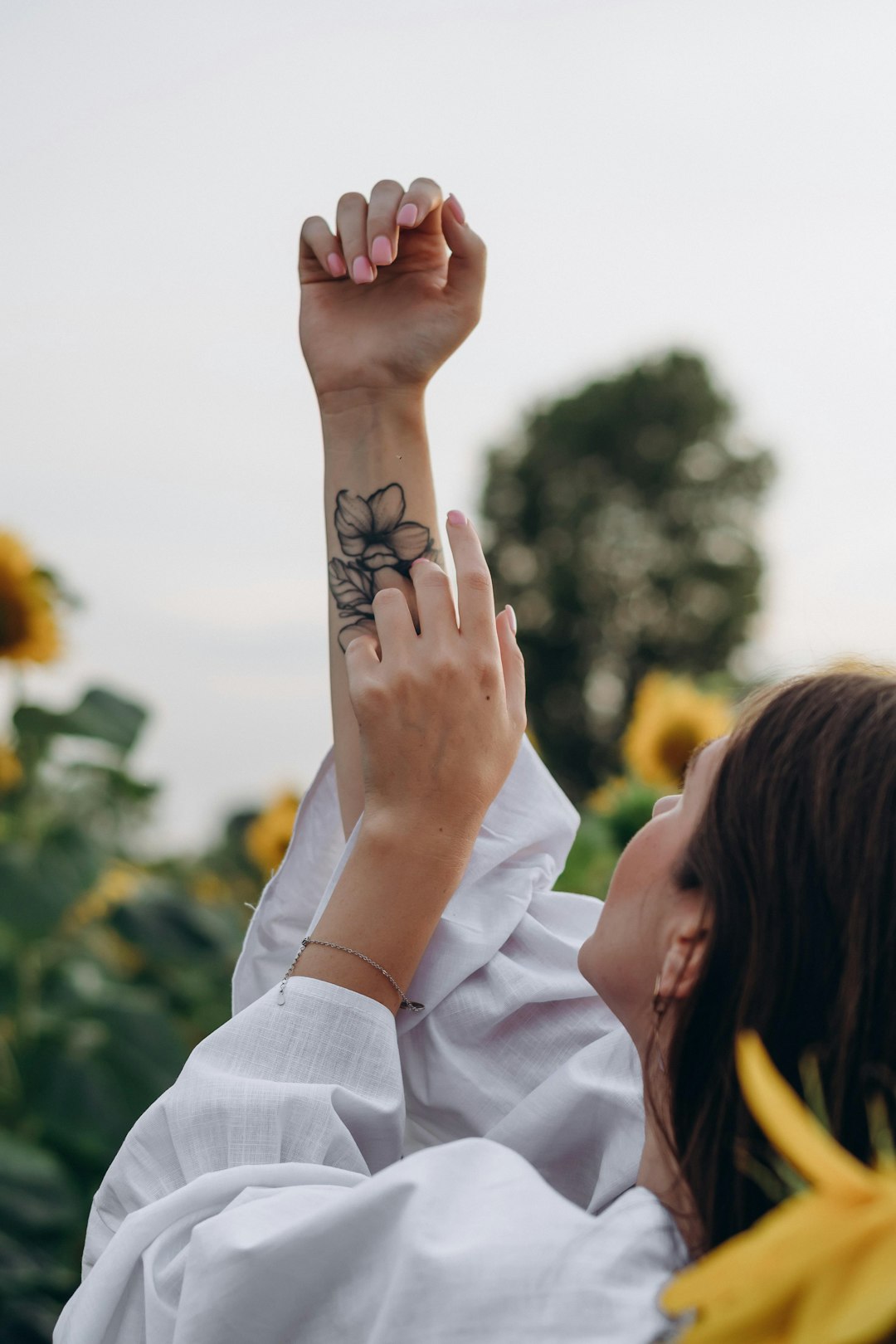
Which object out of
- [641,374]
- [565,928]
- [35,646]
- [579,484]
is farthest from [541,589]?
[565,928]

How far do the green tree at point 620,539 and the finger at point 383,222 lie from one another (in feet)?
46.3

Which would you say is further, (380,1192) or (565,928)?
(565,928)

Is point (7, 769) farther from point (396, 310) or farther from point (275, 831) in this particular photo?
point (396, 310)

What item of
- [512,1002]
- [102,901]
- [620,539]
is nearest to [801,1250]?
[512,1002]

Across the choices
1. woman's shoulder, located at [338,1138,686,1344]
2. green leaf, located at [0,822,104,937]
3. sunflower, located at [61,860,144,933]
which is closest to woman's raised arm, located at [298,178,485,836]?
woman's shoulder, located at [338,1138,686,1344]

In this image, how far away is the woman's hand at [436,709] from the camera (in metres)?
1.23

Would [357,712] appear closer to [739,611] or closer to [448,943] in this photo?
[448,943]

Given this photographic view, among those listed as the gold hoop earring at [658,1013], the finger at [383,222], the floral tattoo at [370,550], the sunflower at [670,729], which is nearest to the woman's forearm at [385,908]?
the gold hoop earring at [658,1013]

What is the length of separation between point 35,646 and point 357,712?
1878 mm

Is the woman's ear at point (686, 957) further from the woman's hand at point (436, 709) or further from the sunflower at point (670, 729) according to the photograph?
the sunflower at point (670, 729)

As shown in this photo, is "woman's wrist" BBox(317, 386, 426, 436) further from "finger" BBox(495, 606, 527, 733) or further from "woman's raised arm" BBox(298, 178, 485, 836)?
"finger" BBox(495, 606, 527, 733)

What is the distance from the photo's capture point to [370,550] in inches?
→ 59.9

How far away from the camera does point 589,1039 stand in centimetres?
→ 139

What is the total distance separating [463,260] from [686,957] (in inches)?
36.7
